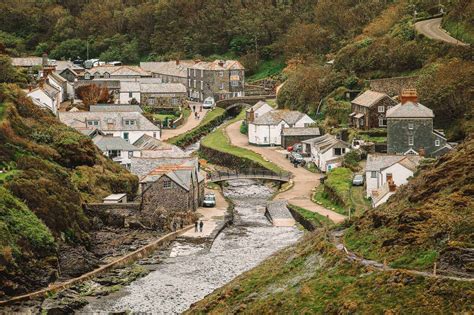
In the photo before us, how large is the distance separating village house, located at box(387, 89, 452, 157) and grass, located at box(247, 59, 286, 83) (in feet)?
233

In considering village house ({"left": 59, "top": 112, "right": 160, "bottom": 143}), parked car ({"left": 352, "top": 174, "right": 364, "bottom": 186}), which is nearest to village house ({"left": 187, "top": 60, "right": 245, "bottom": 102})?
village house ({"left": 59, "top": 112, "right": 160, "bottom": 143})

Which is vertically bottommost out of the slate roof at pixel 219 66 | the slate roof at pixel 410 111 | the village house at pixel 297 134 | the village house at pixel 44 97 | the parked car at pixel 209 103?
the village house at pixel 297 134

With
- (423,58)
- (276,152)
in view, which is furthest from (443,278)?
(423,58)

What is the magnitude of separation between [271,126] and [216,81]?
125 ft

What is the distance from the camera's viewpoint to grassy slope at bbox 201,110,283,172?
9122 cm

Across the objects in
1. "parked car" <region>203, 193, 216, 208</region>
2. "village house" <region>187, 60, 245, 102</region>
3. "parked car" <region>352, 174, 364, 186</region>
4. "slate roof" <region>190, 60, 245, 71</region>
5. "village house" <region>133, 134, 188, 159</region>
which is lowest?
"parked car" <region>203, 193, 216, 208</region>

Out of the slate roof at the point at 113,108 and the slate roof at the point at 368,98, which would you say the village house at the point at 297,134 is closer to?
the slate roof at the point at 368,98

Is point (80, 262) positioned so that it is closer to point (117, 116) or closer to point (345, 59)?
point (117, 116)

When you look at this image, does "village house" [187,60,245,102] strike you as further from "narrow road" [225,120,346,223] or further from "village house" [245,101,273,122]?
"narrow road" [225,120,346,223]

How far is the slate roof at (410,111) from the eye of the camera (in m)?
79.6

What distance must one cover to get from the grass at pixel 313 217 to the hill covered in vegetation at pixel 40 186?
43.3 feet

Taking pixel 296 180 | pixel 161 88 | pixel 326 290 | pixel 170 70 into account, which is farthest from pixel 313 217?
pixel 170 70

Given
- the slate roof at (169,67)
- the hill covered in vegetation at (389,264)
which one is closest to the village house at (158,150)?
the hill covered in vegetation at (389,264)

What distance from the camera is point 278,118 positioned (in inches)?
4085
